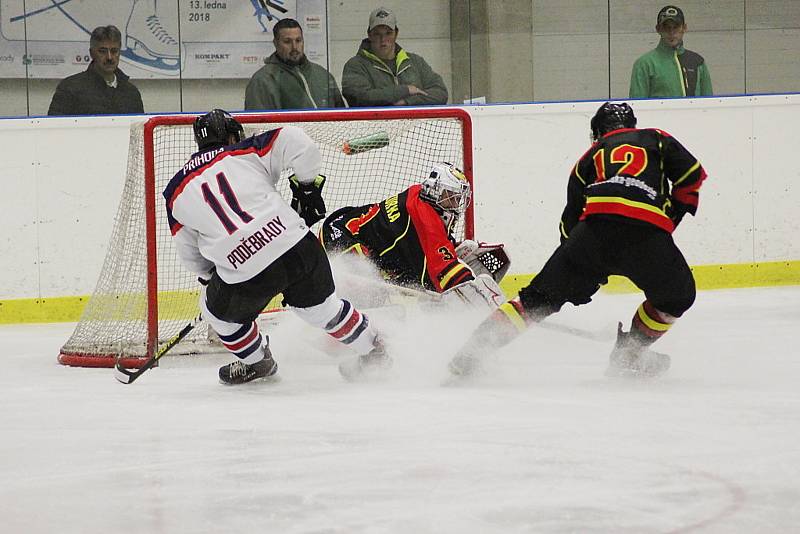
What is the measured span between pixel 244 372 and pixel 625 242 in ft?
4.32

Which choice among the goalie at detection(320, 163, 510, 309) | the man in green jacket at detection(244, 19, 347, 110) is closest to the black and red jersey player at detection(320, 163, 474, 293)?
the goalie at detection(320, 163, 510, 309)

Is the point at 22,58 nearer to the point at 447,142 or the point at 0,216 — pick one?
the point at 0,216

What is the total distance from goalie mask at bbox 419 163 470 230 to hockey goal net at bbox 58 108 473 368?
0.66 m

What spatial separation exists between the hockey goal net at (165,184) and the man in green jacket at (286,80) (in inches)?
27.4

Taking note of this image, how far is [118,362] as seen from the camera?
14.0 ft

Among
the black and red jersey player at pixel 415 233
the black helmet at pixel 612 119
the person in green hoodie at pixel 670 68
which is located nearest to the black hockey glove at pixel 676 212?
the black helmet at pixel 612 119

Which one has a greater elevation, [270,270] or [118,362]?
[270,270]

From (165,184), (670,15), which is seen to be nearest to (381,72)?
(165,184)

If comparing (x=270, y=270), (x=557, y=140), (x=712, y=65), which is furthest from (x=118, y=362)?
(x=712, y=65)

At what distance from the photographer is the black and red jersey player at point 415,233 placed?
4.20m

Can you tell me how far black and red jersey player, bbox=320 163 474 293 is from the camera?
13.8 ft

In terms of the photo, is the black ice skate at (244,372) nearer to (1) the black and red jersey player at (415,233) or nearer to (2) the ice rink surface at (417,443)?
(2) the ice rink surface at (417,443)

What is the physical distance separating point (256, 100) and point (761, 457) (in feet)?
13.5

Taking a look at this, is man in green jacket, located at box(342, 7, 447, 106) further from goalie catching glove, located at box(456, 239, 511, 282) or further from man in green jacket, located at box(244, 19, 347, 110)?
goalie catching glove, located at box(456, 239, 511, 282)
